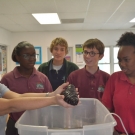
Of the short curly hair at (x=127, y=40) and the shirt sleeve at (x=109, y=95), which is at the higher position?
the short curly hair at (x=127, y=40)

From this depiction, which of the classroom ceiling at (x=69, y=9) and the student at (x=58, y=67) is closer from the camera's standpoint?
the student at (x=58, y=67)

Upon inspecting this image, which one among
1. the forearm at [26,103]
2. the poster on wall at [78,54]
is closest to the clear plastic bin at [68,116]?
the forearm at [26,103]

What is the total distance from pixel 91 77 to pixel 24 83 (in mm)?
577

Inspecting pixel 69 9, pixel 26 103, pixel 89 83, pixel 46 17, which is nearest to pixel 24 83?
pixel 89 83

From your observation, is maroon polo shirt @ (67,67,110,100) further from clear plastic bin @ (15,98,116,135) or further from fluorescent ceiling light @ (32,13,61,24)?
fluorescent ceiling light @ (32,13,61,24)

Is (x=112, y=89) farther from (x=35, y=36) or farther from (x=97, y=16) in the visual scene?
(x=35, y=36)

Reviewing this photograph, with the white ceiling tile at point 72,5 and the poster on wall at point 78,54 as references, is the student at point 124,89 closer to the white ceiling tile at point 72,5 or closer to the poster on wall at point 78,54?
the white ceiling tile at point 72,5

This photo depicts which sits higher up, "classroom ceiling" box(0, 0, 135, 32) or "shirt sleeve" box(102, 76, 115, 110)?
"classroom ceiling" box(0, 0, 135, 32)

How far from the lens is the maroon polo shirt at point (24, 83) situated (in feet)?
4.50

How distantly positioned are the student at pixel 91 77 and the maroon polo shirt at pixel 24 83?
247 mm

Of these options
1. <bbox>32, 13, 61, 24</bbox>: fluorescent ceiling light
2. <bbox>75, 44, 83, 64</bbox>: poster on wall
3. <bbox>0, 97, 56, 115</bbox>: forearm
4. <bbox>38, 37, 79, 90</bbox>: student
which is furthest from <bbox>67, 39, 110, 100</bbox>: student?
<bbox>75, 44, 83, 64</bbox>: poster on wall

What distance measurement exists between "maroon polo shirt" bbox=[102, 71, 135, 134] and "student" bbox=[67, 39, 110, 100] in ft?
0.73

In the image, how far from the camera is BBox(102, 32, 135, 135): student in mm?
1024

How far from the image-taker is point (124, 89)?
108cm
